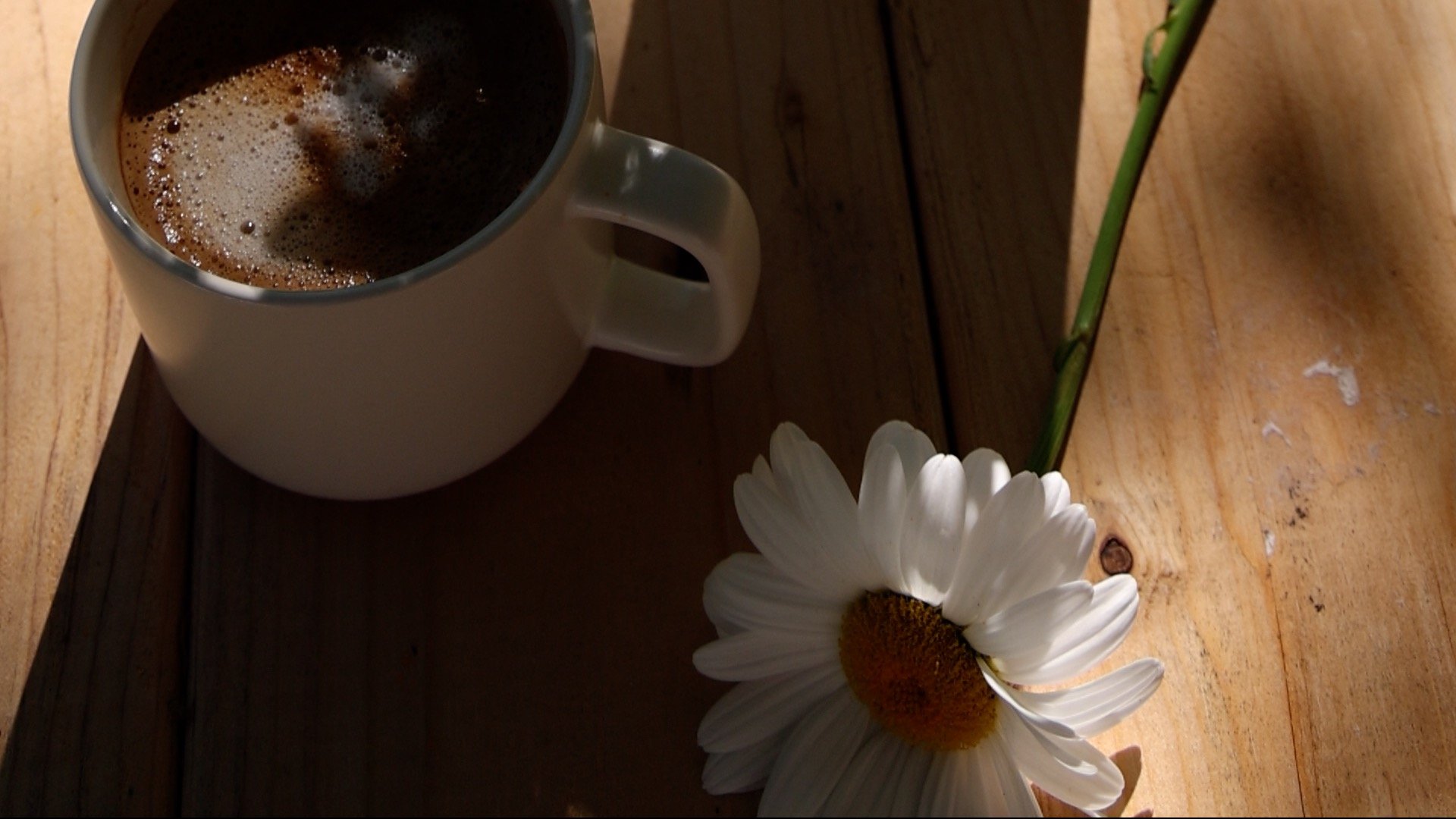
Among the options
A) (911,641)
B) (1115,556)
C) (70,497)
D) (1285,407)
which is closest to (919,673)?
(911,641)

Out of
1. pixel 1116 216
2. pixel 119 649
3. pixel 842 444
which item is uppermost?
pixel 1116 216

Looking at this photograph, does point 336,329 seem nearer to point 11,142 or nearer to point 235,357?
point 235,357

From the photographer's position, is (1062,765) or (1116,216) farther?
(1116,216)

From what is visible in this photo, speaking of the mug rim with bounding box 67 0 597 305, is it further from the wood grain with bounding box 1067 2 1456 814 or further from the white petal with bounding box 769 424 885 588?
the wood grain with bounding box 1067 2 1456 814

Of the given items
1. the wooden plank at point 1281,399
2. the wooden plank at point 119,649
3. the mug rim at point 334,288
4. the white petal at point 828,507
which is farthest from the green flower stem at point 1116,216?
the wooden plank at point 119,649

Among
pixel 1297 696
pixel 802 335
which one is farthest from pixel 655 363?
pixel 1297 696

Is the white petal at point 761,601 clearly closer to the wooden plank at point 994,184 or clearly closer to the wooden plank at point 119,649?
the wooden plank at point 994,184

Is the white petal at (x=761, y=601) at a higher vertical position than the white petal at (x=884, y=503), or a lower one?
lower

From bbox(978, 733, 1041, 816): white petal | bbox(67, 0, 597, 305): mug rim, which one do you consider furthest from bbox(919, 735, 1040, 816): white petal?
bbox(67, 0, 597, 305): mug rim

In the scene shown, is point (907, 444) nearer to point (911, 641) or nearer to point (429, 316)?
point (911, 641)
